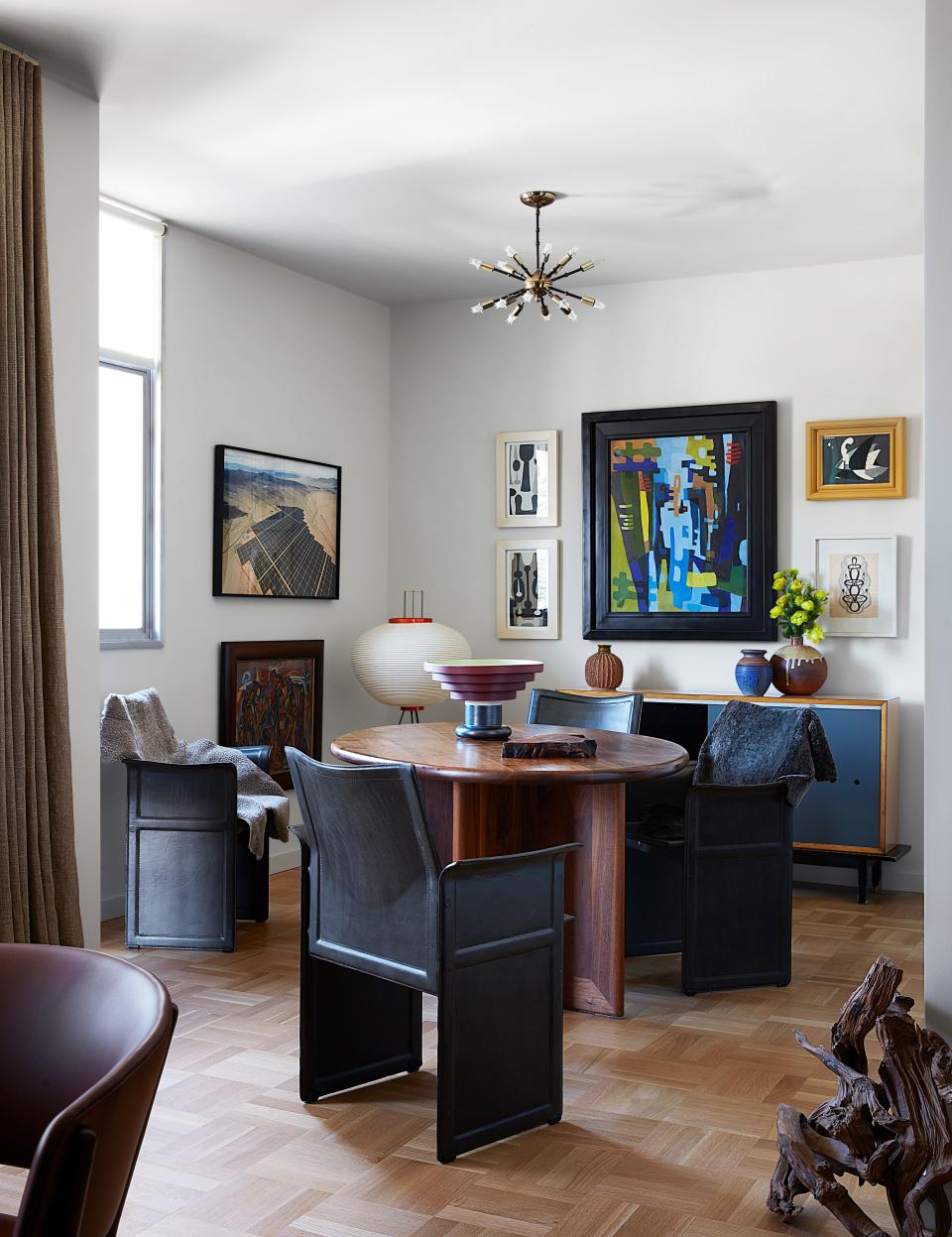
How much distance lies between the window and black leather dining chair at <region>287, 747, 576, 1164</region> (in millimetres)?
2342

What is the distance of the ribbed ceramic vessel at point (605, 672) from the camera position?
6094 mm

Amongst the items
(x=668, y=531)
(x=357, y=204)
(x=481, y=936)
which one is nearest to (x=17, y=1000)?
(x=481, y=936)

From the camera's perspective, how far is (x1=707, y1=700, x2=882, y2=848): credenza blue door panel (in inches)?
214

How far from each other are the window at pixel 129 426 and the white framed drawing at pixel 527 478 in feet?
6.68

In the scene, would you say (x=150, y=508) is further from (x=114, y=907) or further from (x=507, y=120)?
(x=507, y=120)

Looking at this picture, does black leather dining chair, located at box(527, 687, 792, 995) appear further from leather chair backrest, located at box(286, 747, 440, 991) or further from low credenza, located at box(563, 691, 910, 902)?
leather chair backrest, located at box(286, 747, 440, 991)

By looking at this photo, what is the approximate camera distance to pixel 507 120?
166 inches

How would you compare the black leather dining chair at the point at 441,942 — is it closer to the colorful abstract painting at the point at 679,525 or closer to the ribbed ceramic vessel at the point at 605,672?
the ribbed ceramic vessel at the point at 605,672

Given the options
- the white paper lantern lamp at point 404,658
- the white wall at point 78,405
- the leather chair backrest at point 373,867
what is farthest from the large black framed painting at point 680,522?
the leather chair backrest at point 373,867

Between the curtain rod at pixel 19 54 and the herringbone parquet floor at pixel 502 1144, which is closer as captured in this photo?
the herringbone parquet floor at pixel 502 1144

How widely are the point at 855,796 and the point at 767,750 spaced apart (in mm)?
1265

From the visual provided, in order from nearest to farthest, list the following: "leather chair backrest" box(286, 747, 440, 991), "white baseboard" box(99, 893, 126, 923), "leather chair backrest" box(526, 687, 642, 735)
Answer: "leather chair backrest" box(286, 747, 440, 991), "leather chair backrest" box(526, 687, 642, 735), "white baseboard" box(99, 893, 126, 923)

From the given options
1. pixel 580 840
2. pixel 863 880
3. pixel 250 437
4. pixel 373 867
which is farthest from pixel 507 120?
pixel 863 880

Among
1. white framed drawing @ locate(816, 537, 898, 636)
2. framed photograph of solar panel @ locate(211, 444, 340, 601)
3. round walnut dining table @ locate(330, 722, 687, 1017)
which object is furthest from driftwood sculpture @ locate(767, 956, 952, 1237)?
framed photograph of solar panel @ locate(211, 444, 340, 601)
